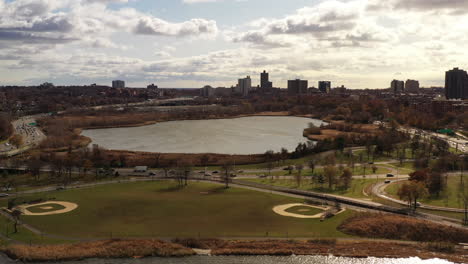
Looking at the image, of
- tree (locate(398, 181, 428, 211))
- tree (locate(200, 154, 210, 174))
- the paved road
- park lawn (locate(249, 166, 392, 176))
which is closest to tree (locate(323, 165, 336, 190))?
the paved road

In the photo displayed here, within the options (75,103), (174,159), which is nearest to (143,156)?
(174,159)

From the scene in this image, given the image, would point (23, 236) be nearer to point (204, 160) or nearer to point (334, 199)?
point (334, 199)

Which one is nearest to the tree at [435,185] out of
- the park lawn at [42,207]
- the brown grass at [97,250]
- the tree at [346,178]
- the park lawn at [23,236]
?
the tree at [346,178]

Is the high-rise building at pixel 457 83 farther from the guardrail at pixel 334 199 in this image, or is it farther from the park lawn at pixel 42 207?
the park lawn at pixel 42 207

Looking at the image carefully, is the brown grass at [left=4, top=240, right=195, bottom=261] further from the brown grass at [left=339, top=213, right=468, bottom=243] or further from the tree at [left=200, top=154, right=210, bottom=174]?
the tree at [left=200, top=154, right=210, bottom=174]

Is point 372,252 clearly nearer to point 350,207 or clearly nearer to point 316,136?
point 350,207
